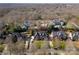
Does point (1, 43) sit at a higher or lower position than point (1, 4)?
lower

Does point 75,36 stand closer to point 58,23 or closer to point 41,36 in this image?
point 58,23

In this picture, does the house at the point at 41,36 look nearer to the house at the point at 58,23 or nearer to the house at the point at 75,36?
the house at the point at 58,23

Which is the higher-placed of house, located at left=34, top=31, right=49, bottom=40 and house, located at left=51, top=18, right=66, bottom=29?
house, located at left=51, top=18, right=66, bottom=29

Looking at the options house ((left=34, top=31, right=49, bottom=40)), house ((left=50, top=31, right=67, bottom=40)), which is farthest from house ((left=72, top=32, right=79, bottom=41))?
house ((left=34, top=31, right=49, bottom=40))

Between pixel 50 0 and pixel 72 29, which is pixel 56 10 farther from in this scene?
pixel 72 29

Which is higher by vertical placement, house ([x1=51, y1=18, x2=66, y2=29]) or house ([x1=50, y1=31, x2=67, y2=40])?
house ([x1=51, y1=18, x2=66, y2=29])

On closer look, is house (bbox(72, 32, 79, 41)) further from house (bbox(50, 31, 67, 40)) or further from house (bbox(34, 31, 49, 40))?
house (bbox(34, 31, 49, 40))

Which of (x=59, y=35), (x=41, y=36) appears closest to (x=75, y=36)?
(x=59, y=35)

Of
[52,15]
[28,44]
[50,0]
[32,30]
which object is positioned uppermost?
[50,0]

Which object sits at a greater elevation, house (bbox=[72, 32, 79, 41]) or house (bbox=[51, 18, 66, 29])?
house (bbox=[51, 18, 66, 29])

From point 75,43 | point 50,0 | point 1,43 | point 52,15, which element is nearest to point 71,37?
point 75,43

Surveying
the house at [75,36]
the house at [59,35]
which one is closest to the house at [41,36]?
the house at [59,35]
